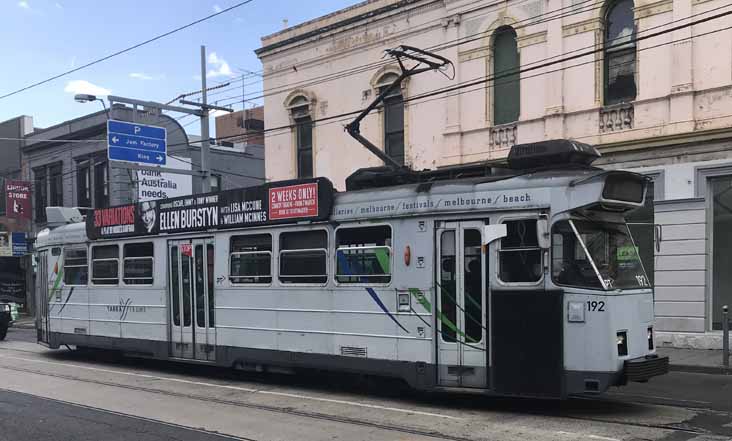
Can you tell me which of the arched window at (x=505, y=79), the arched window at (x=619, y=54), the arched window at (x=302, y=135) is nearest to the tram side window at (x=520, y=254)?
the arched window at (x=619, y=54)

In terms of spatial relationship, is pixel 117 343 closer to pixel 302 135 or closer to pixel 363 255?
pixel 363 255

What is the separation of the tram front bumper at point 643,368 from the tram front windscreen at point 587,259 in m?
0.87

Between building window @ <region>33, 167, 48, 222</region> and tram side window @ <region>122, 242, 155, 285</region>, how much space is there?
21.5 metres

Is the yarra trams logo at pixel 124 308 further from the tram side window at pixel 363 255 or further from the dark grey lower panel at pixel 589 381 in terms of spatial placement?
the dark grey lower panel at pixel 589 381

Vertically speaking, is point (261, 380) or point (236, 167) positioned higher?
point (236, 167)

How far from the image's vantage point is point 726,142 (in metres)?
13.2

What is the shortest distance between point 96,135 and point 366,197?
74.8ft

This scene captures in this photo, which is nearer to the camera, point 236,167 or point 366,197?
point 366,197

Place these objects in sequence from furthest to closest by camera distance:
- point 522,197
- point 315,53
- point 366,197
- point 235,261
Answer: point 315,53, point 235,261, point 366,197, point 522,197

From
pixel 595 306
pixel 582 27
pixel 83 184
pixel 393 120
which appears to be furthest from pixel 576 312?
pixel 83 184

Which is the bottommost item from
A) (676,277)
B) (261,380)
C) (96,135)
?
(261,380)

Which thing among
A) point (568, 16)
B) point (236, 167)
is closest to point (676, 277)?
point (568, 16)

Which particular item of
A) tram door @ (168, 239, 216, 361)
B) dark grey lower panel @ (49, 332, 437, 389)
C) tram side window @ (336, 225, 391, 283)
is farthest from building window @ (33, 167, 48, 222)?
tram side window @ (336, 225, 391, 283)

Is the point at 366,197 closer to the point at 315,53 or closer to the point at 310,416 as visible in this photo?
the point at 310,416
